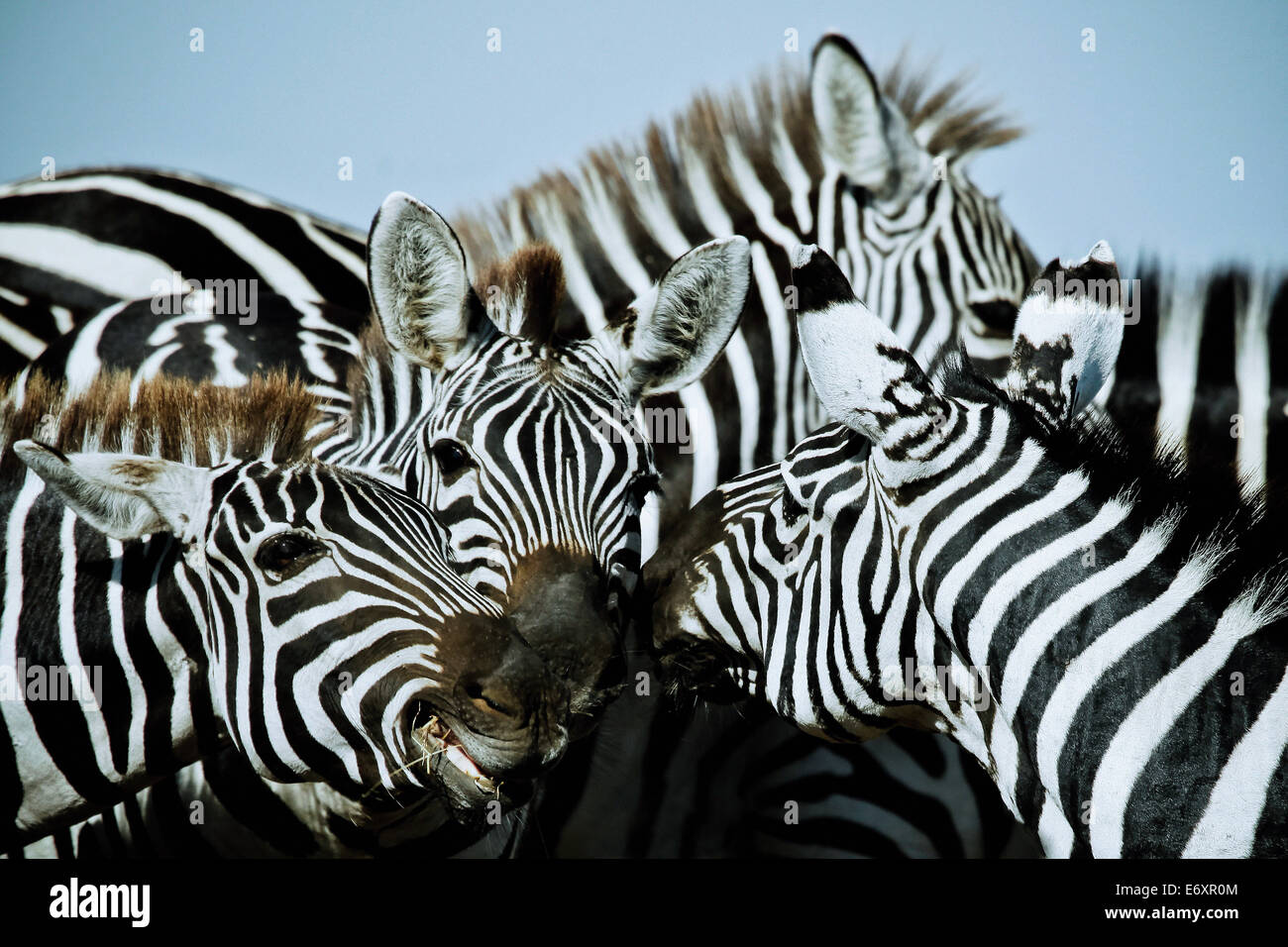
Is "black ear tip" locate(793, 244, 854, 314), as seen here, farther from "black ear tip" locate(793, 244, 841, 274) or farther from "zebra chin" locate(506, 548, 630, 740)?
"zebra chin" locate(506, 548, 630, 740)

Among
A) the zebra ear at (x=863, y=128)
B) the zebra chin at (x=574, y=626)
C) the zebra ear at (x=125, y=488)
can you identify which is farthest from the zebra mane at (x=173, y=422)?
the zebra ear at (x=863, y=128)

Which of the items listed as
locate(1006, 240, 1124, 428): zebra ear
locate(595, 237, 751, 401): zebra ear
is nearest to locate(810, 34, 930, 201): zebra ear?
locate(595, 237, 751, 401): zebra ear

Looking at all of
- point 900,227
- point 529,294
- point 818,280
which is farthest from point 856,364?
point 900,227

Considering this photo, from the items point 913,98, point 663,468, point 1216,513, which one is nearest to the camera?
point 1216,513

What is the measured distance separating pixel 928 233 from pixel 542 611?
310 centimetres

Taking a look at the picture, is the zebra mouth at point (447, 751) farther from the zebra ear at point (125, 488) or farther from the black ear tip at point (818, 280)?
the black ear tip at point (818, 280)

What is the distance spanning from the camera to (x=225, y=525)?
3.26m

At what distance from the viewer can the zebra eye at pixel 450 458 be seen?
154 inches

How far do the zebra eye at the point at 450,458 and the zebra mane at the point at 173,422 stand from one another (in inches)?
16.3

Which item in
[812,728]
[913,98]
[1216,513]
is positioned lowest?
[812,728]

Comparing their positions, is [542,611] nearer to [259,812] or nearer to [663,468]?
[259,812]

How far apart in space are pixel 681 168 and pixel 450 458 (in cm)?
266

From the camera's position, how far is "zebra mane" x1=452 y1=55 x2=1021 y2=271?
226 inches
